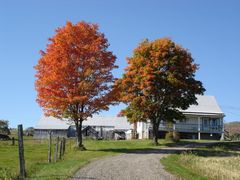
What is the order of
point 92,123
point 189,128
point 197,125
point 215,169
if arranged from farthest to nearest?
1. point 92,123
2. point 197,125
3. point 189,128
4. point 215,169

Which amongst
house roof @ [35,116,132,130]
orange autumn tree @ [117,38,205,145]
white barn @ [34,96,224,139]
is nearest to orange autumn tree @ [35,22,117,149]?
orange autumn tree @ [117,38,205,145]

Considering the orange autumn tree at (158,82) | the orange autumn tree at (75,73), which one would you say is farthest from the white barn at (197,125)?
the orange autumn tree at (75,73)

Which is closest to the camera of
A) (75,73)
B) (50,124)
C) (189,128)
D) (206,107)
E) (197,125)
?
(75,73)

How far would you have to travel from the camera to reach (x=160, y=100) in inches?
2066

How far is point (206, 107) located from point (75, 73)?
43.3 m

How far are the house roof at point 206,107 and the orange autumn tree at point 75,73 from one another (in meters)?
36.4

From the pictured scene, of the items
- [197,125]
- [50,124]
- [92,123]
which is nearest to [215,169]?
[197,125]

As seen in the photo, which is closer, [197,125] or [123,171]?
[123,171]

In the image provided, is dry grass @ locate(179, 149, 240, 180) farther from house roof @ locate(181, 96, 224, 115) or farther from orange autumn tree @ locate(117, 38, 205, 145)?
house roof @ locate(181, 96, 224, 115)

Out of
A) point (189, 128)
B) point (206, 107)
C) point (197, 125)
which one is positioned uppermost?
point (206, 107)

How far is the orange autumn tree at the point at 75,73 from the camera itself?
40750mm

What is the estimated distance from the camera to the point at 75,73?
135 feet

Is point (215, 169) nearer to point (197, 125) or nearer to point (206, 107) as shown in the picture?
point (197, 125)

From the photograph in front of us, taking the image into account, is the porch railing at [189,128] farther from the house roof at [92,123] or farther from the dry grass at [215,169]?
Result: the dry grass at [215,169]
